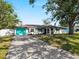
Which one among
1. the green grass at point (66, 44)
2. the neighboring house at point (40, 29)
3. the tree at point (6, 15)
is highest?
the tree at point (6, 15)

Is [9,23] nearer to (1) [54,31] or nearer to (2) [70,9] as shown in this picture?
(1) [54,31]

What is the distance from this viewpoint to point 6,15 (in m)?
42.2

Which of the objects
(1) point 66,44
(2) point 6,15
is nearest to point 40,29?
(2) point 6,15

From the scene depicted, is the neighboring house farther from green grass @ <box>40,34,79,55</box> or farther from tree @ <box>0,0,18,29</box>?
green grass @ <box>40,34,79,55</box>

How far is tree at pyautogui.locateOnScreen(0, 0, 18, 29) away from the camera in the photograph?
4010 cm

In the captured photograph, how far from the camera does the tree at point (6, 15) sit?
40100mm

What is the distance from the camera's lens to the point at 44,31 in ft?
174

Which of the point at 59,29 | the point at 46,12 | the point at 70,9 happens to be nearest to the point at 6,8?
the point at 46,12

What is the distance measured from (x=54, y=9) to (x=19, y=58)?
96.2 feet

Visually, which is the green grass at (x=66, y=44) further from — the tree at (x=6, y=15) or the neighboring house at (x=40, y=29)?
the neighboring house at (x=40, y=29)

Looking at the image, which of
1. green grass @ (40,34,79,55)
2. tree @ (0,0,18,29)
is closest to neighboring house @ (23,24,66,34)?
tree @ (0,0,18,29)

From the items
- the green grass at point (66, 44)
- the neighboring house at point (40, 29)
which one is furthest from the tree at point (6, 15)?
the green grass at point (66, 44)

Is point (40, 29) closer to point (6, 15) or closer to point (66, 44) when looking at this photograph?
point (6, 15)

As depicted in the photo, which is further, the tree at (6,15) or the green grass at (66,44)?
the tree at (6,15)
